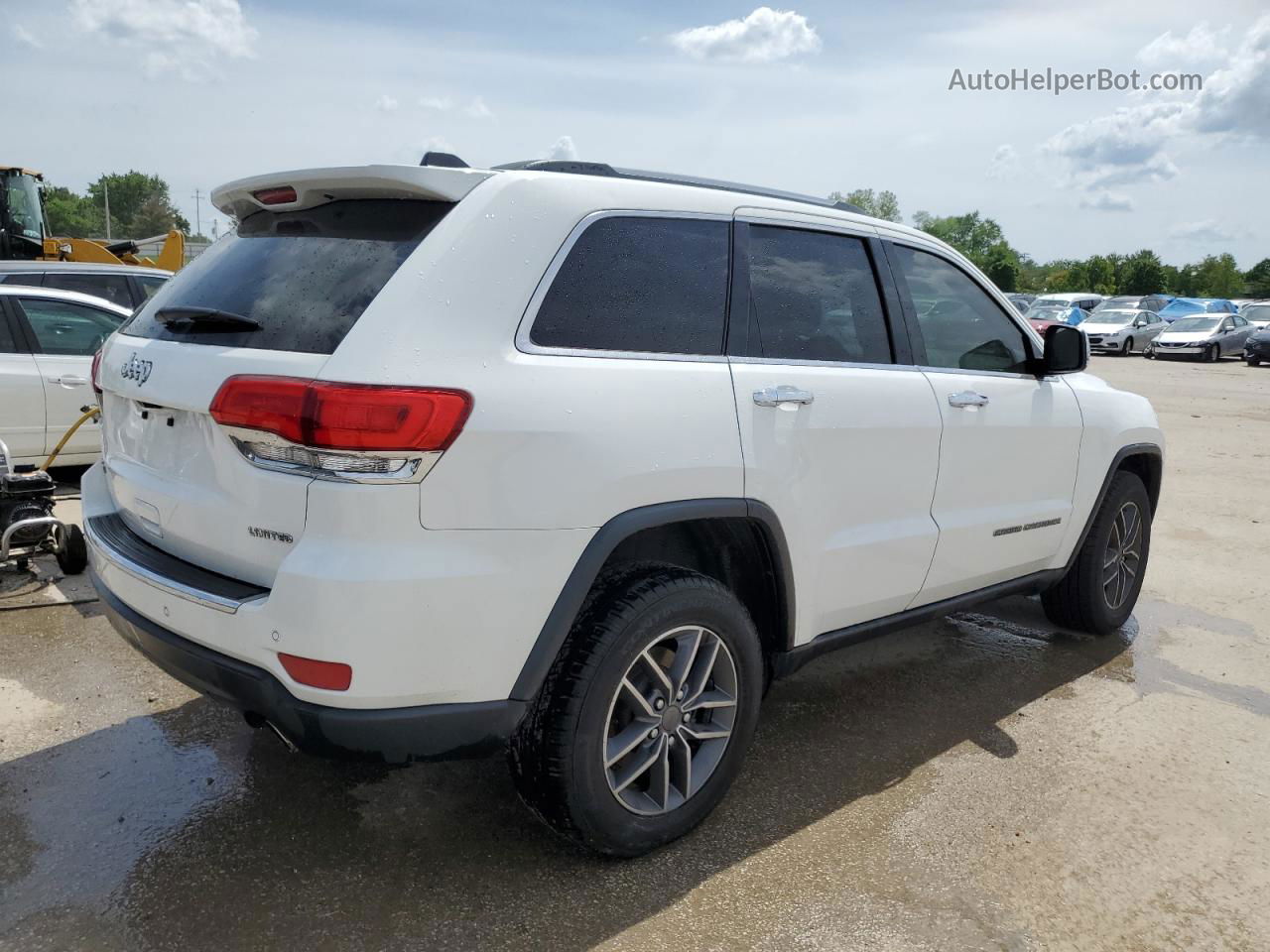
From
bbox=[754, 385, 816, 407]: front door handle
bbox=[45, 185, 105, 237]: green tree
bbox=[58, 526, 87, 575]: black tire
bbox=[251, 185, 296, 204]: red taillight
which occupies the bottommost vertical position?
bbox=[58, 526, 87, 575]: black tire

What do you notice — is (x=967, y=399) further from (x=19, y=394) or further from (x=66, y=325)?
(x=66, y=325)

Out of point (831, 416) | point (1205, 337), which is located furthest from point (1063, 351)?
point (1205, 337)

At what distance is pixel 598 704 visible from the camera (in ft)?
8.61

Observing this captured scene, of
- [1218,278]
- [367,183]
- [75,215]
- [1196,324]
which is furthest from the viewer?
[75,215]

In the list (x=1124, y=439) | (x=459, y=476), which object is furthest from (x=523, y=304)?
(x=1124, y=439)

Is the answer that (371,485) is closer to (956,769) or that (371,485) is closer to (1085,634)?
(956,769)

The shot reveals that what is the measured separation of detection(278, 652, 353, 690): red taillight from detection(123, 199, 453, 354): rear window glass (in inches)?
28.1

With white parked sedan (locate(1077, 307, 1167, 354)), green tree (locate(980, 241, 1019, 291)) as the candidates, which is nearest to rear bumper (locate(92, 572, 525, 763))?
white parked sedan (locate(1077, 307, 1167, 354))

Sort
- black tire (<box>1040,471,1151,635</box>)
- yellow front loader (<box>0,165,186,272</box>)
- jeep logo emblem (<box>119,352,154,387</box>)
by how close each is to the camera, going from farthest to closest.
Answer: yellow front loader (<box>0,165,186,272</box>) < black tire (<box>1040,471,1151,635</box>) < jeep logo emblem (<box>119,352,154,387</box>)

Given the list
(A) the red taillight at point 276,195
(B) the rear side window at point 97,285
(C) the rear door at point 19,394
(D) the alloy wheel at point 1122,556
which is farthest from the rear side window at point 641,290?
(B) the rear side window at point 97,285

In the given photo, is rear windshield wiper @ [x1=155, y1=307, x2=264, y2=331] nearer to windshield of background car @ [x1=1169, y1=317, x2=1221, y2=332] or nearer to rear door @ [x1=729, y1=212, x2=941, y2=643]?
rear door @ [x1=729, y1=212, x2=941, y2=643]

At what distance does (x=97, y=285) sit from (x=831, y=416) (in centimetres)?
776

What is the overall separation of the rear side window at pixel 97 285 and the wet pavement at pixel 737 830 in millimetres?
4944

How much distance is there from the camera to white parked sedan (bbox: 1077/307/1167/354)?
2912 cm
